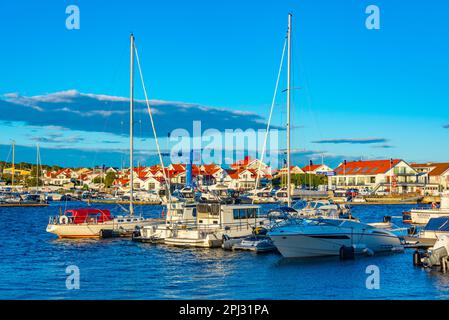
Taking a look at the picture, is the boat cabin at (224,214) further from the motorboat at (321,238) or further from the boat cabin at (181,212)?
the motorboat at (321,238)

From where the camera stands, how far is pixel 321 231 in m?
35.8

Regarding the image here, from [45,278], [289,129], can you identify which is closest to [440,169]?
[289,129]

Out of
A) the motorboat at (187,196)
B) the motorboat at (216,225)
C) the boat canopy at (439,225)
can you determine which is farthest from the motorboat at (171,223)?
the boat canopy at (439,225)

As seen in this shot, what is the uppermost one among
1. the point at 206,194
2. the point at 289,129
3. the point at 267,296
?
the point at 289,129

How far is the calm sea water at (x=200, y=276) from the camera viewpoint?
2531 cm

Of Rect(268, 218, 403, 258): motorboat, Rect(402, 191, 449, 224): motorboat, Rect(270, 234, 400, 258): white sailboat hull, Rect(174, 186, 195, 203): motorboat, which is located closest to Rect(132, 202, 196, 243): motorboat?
Rect(174, 186, 195, 203): motorboat

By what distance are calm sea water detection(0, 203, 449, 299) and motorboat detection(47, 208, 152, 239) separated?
735 cm

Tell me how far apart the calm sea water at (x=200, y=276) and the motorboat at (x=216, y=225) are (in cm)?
124

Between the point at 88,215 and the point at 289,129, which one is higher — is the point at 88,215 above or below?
below

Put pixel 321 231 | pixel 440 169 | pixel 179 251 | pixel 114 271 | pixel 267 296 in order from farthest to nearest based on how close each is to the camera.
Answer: pixel 440 169, pixel 179 251, pixel 321 231, pixel 114 271, pixel 267 296

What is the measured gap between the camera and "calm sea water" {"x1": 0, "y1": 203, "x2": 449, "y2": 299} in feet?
83.0
